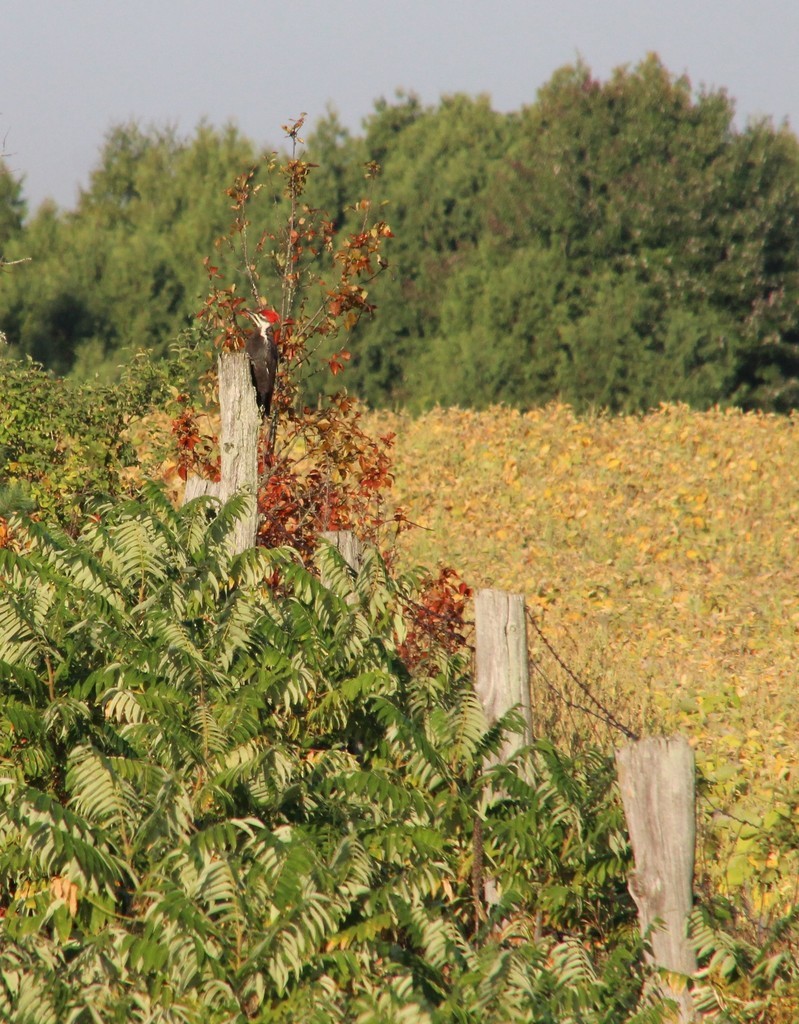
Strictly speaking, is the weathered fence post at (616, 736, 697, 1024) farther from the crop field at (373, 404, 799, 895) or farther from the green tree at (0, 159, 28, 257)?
the green tree at (0, 159, 28, 257)

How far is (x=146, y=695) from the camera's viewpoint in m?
4.78

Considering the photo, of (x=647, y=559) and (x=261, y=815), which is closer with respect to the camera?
(x=261, y=815)

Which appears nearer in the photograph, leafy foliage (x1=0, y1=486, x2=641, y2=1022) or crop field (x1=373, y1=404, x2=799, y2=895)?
leafy foliage (x1=0, y1=486, x2=641, y2=1022)

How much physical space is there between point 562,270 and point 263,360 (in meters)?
22.0

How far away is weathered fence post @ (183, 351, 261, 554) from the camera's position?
6504mm

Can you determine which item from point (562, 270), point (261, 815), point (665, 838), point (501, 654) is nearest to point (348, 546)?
point (501, 654)

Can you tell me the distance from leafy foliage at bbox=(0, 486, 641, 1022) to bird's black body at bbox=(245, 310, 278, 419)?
1.53 m

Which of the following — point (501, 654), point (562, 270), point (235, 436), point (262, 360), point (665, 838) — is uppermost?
point (562, 270)

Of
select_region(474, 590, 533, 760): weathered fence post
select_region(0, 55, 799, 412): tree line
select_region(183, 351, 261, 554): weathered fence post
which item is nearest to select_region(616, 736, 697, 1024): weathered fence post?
select_region(474, 590, 533, 760): weathered fence post

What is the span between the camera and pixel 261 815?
4.69 metres

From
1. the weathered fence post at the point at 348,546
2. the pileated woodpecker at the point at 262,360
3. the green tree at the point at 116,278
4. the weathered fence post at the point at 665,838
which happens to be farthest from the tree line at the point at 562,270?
the weathered fence post at the point at 665,838

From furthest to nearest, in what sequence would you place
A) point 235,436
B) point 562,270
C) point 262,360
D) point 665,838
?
1. point 562,270
2. point 262,360
3. point 235,436
4. point 665,838

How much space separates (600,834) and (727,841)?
2.77 m

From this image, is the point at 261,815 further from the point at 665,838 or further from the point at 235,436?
the point at 235,436
